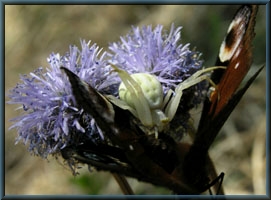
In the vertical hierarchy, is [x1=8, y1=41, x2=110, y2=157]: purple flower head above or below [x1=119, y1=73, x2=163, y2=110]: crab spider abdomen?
above

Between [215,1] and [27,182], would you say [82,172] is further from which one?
[215,1]

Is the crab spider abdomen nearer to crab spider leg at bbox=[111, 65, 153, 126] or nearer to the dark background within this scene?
crab spider leg at bbox=[111, 65, 153, 126]

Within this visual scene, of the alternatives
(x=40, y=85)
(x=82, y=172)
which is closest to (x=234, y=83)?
(x=40, y=85)

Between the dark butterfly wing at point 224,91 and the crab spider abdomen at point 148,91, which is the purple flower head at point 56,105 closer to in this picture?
the crab spider abdomen at point 148,91

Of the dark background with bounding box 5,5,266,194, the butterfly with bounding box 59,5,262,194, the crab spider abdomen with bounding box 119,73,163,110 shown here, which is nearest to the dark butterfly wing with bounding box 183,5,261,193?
the butterfly with bounding box 59,5,262,194

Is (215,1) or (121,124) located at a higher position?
(215,1)

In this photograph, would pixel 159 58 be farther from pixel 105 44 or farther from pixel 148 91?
pixel 105 44
